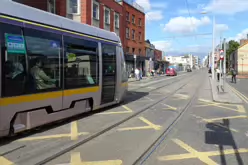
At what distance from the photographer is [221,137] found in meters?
6.92

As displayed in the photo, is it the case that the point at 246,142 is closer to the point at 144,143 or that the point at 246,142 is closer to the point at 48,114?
the point at 144,143

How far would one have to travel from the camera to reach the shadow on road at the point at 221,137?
5.51 metres

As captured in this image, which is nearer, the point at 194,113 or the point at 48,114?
the point at 48,114

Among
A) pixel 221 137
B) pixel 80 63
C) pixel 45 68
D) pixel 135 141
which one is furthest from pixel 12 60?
pixel 221 137

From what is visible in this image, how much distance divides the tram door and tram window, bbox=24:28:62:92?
2739 millimetres

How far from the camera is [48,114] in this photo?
285 inches

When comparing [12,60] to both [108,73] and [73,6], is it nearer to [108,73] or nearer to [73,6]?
[108,73]

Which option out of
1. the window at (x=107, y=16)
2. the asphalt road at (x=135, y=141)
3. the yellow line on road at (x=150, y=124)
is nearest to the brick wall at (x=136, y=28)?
the window at (x=107, y=16)

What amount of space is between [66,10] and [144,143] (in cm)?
2415

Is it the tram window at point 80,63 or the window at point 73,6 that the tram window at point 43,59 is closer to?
the tram window at point 80,63

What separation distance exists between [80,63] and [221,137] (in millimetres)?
4530

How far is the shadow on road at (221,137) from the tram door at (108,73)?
149 inches

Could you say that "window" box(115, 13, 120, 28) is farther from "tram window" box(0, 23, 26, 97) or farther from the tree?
the tree

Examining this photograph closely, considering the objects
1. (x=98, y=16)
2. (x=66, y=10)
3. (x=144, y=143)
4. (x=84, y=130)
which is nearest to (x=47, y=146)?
(x=84, y=130)
